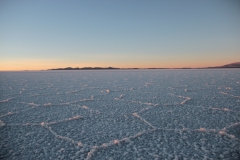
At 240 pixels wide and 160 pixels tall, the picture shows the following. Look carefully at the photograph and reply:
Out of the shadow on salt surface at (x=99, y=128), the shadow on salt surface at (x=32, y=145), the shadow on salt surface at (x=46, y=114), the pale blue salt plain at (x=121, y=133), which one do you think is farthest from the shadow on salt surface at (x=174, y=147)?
the shadow on salt surface at (x=46, y=114)

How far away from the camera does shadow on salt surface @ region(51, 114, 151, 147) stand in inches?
60.4

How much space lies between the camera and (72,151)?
4.30 ft

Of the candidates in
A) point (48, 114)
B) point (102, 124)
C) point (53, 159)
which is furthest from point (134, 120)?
Result: point (48, 114)

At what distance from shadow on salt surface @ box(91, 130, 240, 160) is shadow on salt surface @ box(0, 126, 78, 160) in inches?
11.0

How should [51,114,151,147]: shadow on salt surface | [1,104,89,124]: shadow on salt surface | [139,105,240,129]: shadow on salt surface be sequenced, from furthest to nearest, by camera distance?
1. [1,104,89,124]: shadow on salt surface
2. [139,105,240,129]: shadow on salt surface
3. [51,114,151,147]: shadow on salt surface

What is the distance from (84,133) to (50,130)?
0.37 m

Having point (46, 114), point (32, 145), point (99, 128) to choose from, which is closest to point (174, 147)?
point (99, 128)

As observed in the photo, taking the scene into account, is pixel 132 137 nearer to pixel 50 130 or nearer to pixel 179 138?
pixel 179 138

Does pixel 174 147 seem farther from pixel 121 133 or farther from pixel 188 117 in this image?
pixel 188 117

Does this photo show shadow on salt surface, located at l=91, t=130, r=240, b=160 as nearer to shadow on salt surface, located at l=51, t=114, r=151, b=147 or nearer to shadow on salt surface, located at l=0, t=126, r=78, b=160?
shadow on salt surface, located at l=51, t=114, r=151, b=147

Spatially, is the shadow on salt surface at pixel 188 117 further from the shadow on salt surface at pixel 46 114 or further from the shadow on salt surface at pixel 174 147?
the shadow on salt surface at pixel 46 114

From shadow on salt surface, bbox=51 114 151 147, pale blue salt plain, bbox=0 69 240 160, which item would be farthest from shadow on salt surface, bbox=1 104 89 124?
shadow on salt surface, bbox=51 114 151 147

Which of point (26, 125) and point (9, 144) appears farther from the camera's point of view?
point (26, 125)

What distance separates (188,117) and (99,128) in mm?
1098
